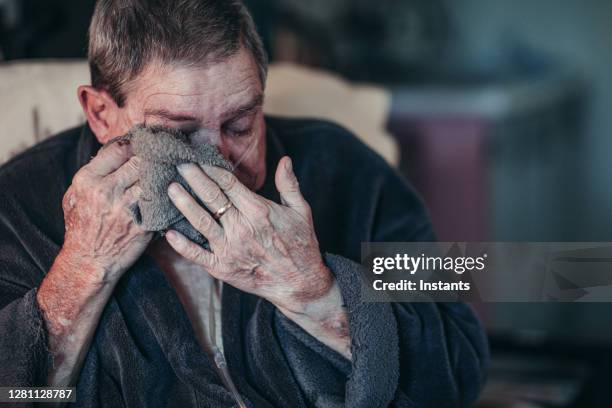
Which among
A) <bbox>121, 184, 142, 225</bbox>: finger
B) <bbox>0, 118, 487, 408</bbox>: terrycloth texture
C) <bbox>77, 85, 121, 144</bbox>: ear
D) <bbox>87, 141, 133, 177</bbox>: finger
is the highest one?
<bbox>77, 85, 121, 144</bbox>: ear

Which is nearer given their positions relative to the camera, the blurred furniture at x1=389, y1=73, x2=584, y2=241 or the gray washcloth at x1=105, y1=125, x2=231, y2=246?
the gray washcloth at x1=105, y1=125, x2=231, y2=246

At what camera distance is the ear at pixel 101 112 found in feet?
2.34

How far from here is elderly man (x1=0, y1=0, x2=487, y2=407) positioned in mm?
664

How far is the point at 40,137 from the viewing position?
2.67ft

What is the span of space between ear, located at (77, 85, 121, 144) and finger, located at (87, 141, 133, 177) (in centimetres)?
6

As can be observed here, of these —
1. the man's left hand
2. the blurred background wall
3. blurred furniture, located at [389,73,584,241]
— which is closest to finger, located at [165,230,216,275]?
the man's left hand

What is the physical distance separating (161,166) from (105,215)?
7 cm

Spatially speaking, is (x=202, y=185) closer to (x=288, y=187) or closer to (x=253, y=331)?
(x=288, y=187)

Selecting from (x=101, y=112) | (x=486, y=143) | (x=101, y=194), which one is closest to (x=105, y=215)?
(x=101, y=194)

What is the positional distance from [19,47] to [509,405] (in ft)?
3.06

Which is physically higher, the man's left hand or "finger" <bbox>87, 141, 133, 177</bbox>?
"finger" <bbox>87, 141, 133, 177</bbox>

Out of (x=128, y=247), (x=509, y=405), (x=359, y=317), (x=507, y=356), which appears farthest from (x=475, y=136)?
(x=128, y=247)

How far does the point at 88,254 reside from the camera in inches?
26.3
